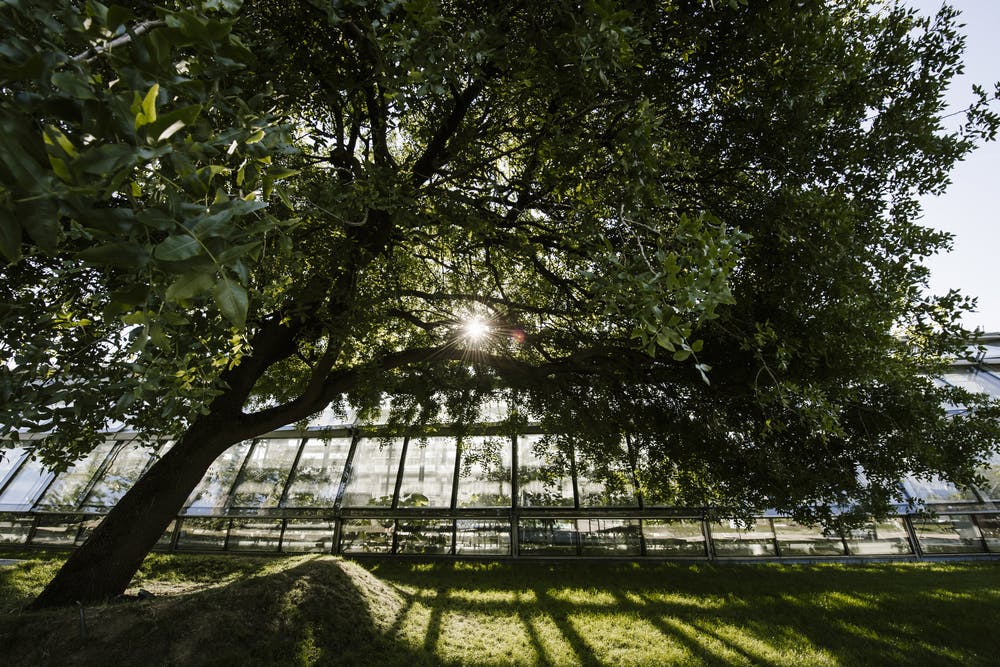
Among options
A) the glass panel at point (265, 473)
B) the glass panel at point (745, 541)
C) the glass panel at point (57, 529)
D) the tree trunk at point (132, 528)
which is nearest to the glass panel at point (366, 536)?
the glass panel at point (265, 473)

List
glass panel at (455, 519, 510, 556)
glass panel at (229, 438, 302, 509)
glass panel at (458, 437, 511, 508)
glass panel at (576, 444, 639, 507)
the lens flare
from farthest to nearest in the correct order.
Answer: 1. glass panel at (229, 438, 302, 509)
2. glass panel at (458, 437, 511, 508)
3. glass panel at (455, 519, 510, 556)
4. glass panel at (576, 444, 639, 507)
5. the lens flare

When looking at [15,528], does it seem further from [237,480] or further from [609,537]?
[609,537]

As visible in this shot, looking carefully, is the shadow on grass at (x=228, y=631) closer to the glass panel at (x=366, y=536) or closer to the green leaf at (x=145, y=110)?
the glass panel at (x=366, y=536)

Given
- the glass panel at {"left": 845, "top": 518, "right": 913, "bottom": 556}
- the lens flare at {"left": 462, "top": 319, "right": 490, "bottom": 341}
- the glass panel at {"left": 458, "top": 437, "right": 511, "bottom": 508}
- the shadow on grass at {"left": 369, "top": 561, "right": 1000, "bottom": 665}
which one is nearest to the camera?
the shadow on grass at {"left": 369, "top": 561, "right": 1000, "bottom": 665}

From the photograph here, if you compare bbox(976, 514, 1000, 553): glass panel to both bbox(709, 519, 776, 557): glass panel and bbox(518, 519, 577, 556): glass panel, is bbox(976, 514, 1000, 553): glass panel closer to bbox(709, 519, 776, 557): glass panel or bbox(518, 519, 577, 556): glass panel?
bbox(709, 519, 776, 557): glass panel

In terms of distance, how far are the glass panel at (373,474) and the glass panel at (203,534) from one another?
3006mm

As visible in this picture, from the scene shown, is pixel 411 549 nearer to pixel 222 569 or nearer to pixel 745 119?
pixel 222 569

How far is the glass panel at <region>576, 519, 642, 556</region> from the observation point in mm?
9898

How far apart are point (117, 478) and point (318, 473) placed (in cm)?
582

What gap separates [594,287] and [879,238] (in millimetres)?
2837

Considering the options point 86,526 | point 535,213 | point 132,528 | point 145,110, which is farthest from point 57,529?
point 145,110

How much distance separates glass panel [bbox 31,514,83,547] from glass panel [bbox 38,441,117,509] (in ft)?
0.94

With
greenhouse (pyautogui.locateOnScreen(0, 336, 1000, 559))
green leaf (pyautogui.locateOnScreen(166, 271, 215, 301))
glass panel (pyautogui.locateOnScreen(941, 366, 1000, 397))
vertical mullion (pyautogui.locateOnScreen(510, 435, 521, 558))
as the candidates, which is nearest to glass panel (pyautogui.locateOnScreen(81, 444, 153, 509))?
greenhouse (pyautogui.locateOnScreen(0, 336, 1000, 559))

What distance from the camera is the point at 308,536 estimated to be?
422 inches
